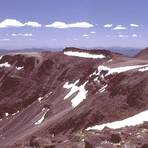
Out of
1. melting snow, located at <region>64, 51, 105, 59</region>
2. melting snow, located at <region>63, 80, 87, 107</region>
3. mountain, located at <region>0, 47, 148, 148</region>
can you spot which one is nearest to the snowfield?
mountain, located at <region>0, 47, 148, 148</region>

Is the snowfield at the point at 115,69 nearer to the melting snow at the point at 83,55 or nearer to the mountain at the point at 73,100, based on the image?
the mountain at the point at 73,100

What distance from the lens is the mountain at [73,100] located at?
2643 cm

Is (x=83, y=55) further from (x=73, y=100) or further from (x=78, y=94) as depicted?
(x=73, y=100)

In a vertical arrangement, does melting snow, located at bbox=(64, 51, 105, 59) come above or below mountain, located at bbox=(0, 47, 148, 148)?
above

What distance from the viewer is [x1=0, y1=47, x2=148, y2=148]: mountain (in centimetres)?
2643

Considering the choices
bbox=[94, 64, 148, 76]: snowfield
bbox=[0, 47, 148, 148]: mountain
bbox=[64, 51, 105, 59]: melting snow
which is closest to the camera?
bbox=[0, 47, 148, 148]: mountain

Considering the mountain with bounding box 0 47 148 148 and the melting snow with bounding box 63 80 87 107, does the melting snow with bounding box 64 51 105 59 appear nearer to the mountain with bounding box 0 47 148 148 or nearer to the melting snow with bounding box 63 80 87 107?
the mountain with bounding box 0 47 148 148

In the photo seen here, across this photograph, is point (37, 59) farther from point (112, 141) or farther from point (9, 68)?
point (112, 141)

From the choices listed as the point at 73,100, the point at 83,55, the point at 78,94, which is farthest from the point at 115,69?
the point at 83,55

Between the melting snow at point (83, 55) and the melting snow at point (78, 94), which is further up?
the melting snow at point (83, 55)

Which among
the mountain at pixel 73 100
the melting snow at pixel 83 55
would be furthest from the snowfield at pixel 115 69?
the melting snow at pixel 83 55

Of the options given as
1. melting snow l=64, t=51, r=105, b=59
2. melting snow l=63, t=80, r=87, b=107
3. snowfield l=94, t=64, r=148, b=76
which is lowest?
melting snow l=63, t=80, r=87, b=107

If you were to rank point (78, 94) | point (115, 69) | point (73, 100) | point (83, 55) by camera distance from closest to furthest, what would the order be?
1. point (73, 100)
2. point (115, 69)
3. point (78, 94)
4. point (83, 55)

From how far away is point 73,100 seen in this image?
288 feet
